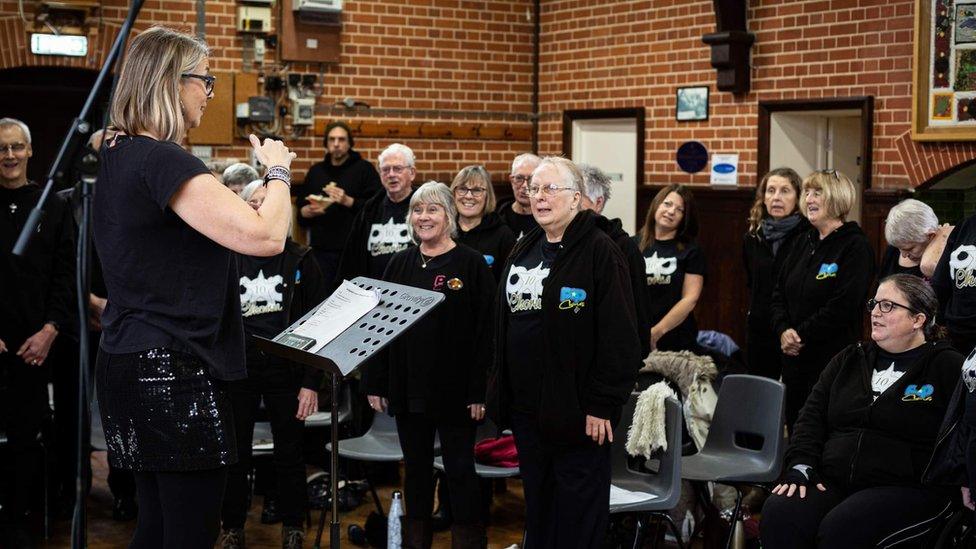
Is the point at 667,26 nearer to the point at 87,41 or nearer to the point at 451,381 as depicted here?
the point at 87,41

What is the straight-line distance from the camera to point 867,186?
7.37 metres

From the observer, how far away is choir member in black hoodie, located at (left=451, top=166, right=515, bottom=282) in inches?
216

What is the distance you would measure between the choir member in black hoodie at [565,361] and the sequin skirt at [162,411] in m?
1.61

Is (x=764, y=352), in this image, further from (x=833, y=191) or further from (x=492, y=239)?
(x=492, y=239)

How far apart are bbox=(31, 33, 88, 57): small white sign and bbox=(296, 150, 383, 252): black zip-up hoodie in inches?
68.3

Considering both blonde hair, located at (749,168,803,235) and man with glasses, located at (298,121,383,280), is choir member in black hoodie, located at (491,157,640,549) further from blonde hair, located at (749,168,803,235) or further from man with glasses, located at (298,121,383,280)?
man with glasses, located at (298,121,383,280)

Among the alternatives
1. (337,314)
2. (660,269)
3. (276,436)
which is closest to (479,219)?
(660,269)

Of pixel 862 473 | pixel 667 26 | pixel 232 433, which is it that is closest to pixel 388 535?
pixel 862 473

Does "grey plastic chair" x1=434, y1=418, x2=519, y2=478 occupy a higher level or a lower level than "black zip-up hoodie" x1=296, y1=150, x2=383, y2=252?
lower

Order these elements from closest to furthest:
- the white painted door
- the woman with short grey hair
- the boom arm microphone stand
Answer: the boom arm microphone stand
the woman with short grey hair
the white painted door

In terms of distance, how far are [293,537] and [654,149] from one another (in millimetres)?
4978

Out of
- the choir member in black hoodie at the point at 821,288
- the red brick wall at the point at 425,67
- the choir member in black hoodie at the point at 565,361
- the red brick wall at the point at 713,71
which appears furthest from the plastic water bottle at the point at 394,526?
the red brick wall at the point at 425,67

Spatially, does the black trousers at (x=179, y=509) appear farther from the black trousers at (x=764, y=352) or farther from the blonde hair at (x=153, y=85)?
the black trousers at (x=764, y=352)

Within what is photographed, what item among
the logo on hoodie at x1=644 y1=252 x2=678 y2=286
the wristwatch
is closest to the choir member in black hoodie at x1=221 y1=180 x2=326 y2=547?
the logo on hoodie at x1=644 y1=252 x2=678 y2=286
